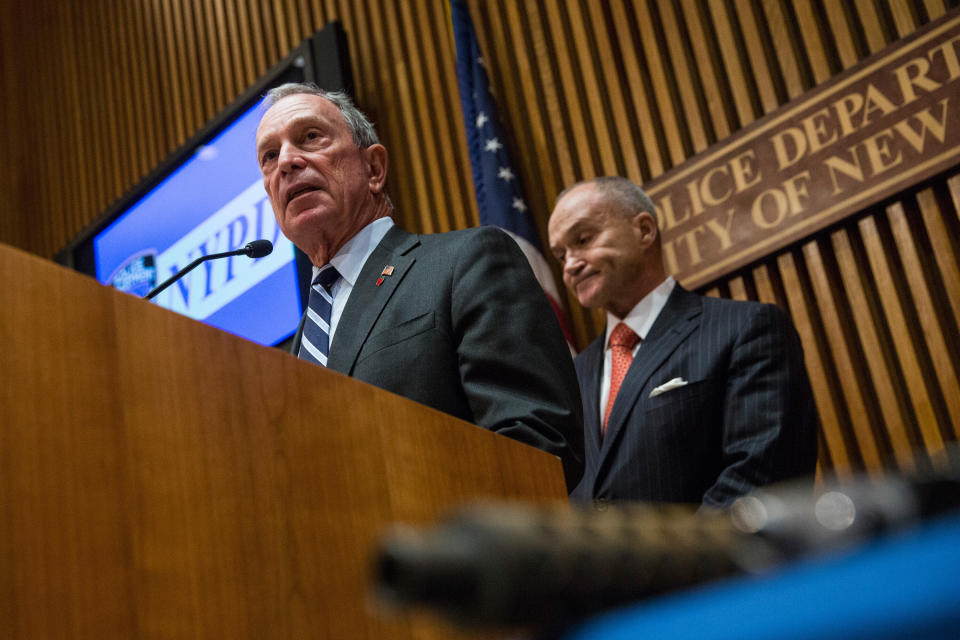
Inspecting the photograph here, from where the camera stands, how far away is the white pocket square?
2.38 m

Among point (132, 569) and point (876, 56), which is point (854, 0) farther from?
point (132, 569)

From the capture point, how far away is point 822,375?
3.07 metres

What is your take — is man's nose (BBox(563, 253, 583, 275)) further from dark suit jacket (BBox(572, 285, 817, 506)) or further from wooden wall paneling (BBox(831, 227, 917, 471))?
wooden wall paneling (BBox(831, 227, 917, 471))

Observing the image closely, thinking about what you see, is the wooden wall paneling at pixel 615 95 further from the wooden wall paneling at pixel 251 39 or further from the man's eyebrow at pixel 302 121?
the wooden wall paneling at pixel 251 39

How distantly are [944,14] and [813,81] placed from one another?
0.46m

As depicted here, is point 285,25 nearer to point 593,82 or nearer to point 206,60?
point 206,60

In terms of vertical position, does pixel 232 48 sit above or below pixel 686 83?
above

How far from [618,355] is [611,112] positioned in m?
1.40

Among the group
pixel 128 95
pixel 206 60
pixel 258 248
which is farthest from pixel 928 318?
pixel 128 95

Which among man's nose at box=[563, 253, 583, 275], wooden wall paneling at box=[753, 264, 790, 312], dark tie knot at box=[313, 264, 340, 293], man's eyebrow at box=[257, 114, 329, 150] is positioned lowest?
dark tie knot at box=[313, 264, 340, 293]

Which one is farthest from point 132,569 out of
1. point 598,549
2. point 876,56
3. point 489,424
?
point 876,56

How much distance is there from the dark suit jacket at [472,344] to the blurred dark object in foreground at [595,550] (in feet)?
3.27

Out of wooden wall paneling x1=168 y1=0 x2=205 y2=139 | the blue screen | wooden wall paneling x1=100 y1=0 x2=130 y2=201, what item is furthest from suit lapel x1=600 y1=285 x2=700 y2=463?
wooden wall paneling x1=100 y1=0 x2=130 y2=201

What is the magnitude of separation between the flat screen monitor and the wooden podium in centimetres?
251
